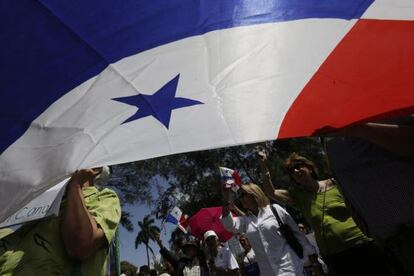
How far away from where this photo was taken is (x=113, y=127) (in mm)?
1481

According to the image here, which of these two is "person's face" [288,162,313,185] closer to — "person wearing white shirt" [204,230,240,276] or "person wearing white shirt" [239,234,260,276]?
"person wearing white shirt" [239,234,260,276]

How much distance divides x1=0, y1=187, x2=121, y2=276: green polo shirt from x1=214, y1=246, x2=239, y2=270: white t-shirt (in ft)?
16.1

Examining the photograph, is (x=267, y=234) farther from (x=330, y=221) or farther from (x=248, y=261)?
(x=248, y=261)

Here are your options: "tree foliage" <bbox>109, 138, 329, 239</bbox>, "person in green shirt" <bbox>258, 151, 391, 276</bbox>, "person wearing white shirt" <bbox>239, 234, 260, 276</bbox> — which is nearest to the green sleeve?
"person in green shirt" <bbox>258, 151, 391, 276</bbox>

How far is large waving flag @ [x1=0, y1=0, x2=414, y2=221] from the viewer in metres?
1.47

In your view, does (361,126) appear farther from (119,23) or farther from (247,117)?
(119,23)

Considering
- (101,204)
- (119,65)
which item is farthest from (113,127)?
(101,204)

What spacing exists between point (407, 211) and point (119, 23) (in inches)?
50.0

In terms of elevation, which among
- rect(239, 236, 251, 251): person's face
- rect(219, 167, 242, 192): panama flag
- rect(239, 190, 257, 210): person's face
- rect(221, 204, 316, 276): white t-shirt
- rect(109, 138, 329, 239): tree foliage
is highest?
rect(109, 138, 329, 239): tree foliage

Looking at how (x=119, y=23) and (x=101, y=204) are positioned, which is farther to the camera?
(x=101, y=204)

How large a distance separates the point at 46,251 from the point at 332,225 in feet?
7.10

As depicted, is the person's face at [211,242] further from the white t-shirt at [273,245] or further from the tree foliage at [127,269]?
the tree foliage at [127,269]

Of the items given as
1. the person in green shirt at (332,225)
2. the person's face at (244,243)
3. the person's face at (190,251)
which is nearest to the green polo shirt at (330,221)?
the person in green shirt at (332,225)

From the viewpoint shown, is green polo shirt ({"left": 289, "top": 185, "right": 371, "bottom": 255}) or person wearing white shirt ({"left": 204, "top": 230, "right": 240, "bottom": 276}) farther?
person wearing white shirt ({"left": 204, "top": 230, "right": 240, "bottom": 276})
